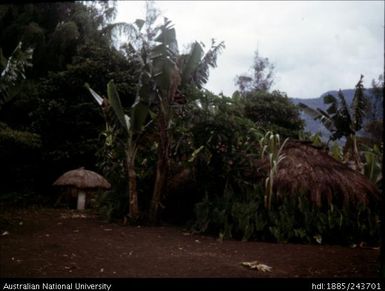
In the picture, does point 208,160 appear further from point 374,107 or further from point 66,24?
point 374,107

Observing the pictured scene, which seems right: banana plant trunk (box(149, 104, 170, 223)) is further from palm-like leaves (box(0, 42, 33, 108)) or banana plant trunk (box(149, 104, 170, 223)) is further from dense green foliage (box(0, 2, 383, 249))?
palm-like leaves (box(0, 42, 33, 108))

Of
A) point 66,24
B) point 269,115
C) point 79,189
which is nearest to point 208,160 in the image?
point 79,189

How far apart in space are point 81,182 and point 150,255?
501cm

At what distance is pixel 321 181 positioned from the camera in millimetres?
6766

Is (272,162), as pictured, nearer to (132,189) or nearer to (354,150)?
(132,189)

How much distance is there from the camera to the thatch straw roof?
9.58 metres

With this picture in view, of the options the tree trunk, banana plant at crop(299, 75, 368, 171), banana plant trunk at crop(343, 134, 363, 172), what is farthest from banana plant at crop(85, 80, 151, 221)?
banana plant at crop(299, 75, 368, 171)

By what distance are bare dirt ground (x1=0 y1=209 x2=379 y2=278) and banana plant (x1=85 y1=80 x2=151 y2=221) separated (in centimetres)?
64

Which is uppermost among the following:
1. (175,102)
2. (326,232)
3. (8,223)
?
(175,102)

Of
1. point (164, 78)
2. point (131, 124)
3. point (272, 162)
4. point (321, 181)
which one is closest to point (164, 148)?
point (131, 124)

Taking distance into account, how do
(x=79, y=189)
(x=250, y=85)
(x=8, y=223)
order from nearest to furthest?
1. (x=8, y=223)
2. (x=79, y=189)
3. (x=250, y=85)

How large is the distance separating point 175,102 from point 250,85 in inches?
624

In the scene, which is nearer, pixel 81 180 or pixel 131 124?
pixel 131 124

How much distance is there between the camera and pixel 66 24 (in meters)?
14.2
